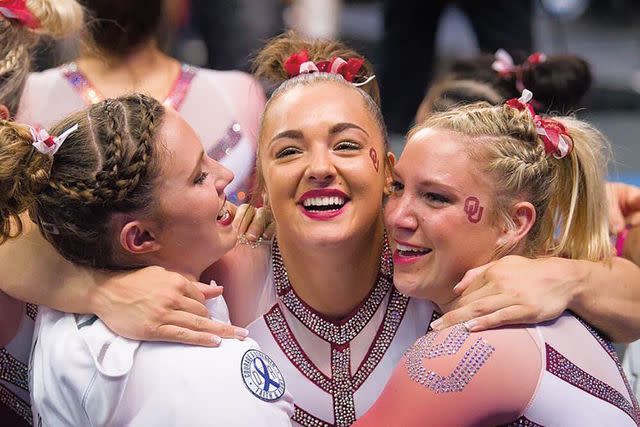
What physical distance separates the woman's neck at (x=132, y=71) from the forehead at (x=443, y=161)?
3.70 feet

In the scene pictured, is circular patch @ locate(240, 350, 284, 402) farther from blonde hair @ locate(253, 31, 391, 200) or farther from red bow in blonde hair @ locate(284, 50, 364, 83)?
red bow in blonde hair @ locate(284, 50, 364, 83)

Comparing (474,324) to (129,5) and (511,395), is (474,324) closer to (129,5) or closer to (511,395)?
(511,395)

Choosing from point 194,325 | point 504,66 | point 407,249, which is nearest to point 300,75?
point 407,249

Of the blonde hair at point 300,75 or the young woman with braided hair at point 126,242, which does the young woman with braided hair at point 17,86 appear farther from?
the blonde hair at point 300,75

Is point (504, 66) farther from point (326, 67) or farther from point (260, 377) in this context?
point (260, 377)

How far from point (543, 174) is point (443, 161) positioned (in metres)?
0.22

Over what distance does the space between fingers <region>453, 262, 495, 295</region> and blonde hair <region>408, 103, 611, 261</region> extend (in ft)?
0.42

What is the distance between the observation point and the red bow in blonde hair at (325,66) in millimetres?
2379

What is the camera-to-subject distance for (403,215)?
210cm

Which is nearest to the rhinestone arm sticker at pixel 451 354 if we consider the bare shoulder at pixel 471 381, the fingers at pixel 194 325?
the bare shoulder at pixel 471 381

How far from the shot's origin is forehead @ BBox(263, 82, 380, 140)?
223 cm

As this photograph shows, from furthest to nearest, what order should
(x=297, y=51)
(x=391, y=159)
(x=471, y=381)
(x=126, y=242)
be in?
(x=297, y=51) → (x=391, y=159) → (x=126, y=242) → (x=471, y=381)

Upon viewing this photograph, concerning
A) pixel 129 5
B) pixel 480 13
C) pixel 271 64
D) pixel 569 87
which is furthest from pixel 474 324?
pixel 480 13

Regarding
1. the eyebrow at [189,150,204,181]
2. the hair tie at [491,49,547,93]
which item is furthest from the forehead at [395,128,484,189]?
the hair tie at [491,49,547,93]
